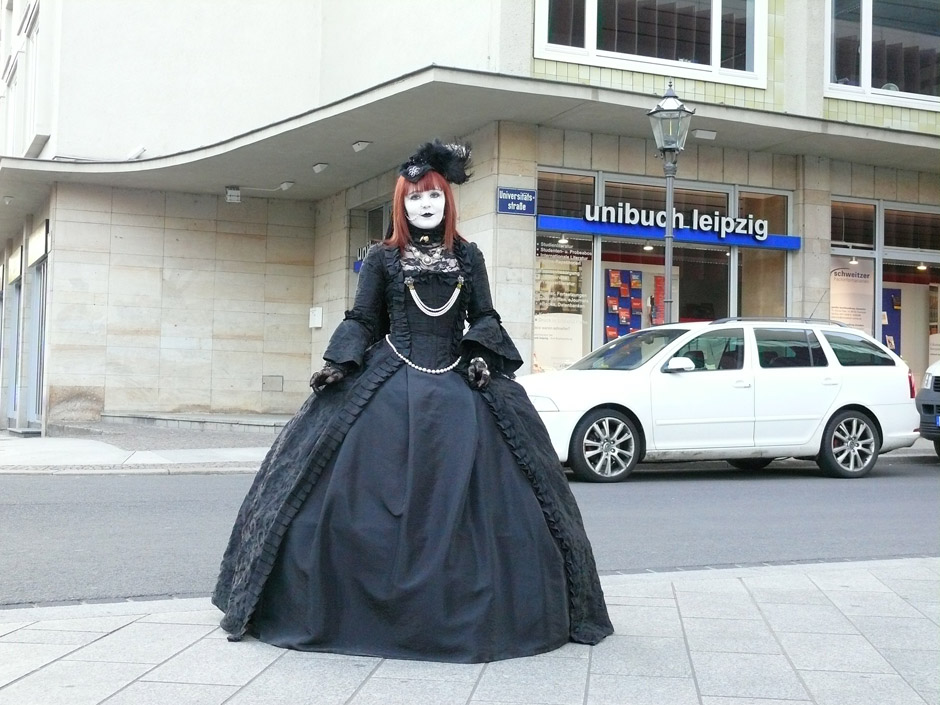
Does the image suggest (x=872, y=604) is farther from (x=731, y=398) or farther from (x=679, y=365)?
(x=731, y=398)

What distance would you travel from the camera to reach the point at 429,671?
4.04 metres

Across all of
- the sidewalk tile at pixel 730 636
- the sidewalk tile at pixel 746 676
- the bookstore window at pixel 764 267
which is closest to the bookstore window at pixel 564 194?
the bookstore window at pixel 764 267

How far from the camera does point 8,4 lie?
28156 mm

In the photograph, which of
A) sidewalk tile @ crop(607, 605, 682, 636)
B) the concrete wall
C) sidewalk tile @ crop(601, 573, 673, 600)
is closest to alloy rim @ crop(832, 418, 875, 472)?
sidewalk tile @ crop(601, 573, 673, 600)

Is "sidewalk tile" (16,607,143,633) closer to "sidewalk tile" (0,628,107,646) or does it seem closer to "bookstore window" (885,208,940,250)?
"sidewalk tile" (0,628,107,646)

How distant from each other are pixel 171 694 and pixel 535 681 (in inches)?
48.0

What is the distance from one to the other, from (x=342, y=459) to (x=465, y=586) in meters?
0.65

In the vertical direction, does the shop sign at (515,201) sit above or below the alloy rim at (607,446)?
above

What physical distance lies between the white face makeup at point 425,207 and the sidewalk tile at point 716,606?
211cm

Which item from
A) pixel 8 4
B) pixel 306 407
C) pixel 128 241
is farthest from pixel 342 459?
pixel 8 4

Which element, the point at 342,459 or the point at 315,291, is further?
the point at 315,291

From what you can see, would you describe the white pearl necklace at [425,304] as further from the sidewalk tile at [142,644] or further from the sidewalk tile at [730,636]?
the sidewalk tile at [730,636]

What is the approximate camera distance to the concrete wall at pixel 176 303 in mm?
19938

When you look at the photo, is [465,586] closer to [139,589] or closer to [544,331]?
[139,589]
